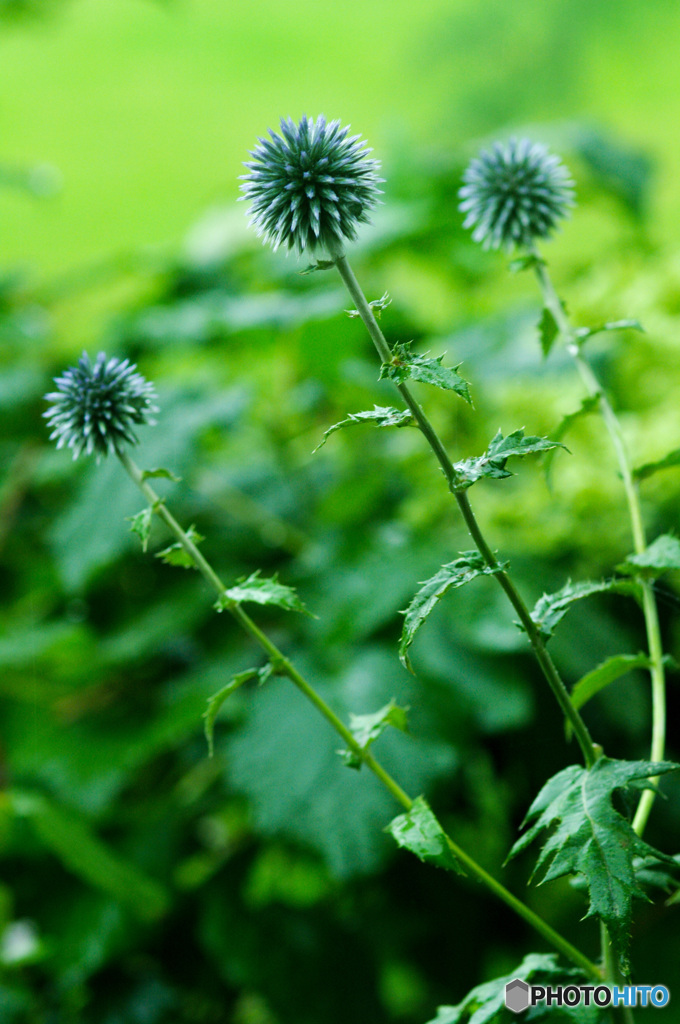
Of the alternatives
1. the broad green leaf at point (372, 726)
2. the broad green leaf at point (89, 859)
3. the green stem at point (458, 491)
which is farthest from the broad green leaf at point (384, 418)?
the broad green leaf at point (89, 859)

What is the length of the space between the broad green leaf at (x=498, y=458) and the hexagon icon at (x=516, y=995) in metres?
0.18

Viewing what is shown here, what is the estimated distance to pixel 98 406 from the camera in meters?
0.30

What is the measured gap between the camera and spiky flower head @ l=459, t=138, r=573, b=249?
1.24ft

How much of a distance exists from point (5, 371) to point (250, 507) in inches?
13.7

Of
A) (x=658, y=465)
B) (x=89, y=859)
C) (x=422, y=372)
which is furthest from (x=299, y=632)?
(x=422, y=372)

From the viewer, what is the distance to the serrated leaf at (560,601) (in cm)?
27

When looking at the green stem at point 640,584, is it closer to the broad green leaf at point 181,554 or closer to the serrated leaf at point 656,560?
the serrated leaf at point 656,560

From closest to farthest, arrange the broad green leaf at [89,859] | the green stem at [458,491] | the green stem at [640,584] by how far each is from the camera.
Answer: the green stem at [458,491]
the green stem at [640,584]
the broad green leaf at [89,859]

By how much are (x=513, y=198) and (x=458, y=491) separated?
0.66ft

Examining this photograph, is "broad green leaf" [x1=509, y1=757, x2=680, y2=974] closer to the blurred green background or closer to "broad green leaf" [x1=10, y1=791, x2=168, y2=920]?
the blurred green background

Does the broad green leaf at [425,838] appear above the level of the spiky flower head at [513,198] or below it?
below

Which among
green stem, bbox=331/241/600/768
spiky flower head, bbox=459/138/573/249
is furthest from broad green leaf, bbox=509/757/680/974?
spiky flower head, bbox=459/138/573/249

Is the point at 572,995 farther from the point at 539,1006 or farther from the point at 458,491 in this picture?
the point at 458,491

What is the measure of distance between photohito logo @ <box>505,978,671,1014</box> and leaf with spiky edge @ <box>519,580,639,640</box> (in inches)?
4.8
